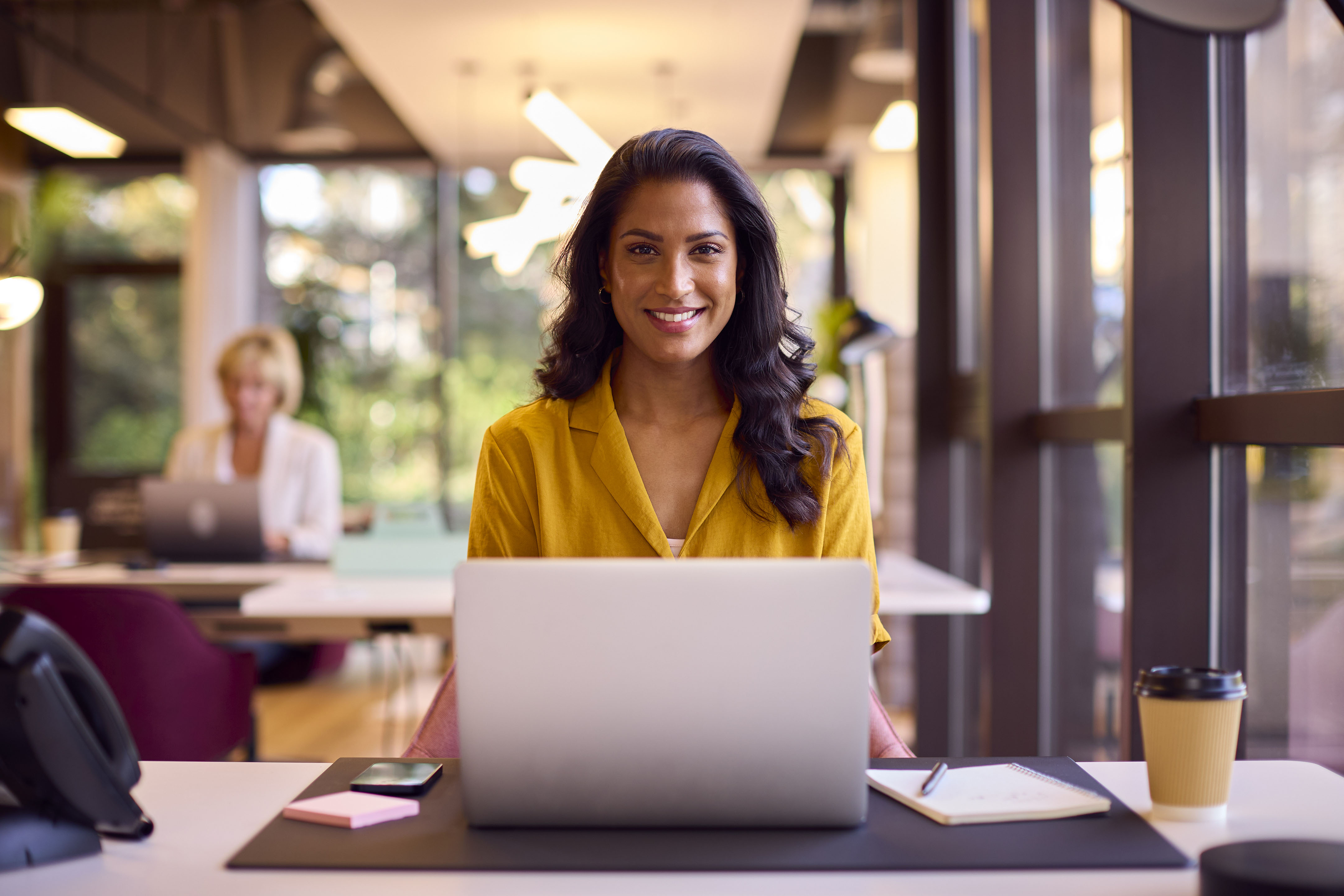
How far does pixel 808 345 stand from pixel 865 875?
1094mm

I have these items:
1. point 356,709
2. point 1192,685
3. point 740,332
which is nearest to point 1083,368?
point 740,332

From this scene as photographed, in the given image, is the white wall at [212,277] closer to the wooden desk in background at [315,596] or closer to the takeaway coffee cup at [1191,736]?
the wooden desk in background at [315,596]

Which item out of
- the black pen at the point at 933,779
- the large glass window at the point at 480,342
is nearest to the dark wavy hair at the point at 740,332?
the black pen at the point at 933,779

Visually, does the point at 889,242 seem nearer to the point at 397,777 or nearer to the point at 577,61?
the point at 577,61

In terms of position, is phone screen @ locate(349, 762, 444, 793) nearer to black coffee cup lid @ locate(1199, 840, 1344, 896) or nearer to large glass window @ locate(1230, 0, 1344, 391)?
black coffee cup lid @ locate(1199, 840, 1344, 896)

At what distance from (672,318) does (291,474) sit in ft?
10.1

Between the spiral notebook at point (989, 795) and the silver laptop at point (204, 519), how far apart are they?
275 cm

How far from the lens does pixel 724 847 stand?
3.37 feet

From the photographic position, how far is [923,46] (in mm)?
3910

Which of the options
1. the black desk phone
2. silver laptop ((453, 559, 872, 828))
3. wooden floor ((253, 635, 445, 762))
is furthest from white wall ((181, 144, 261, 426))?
silver laptop ((453, 559, 872, 828))

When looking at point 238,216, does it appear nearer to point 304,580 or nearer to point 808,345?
point 304,580

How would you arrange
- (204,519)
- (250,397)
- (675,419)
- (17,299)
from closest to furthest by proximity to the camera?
1. (675,419)
2. (17,299)
3. (204,519)
4. (250,397)

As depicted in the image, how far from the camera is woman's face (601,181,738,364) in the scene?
5.50ft

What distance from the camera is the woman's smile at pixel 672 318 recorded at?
5.49ft
